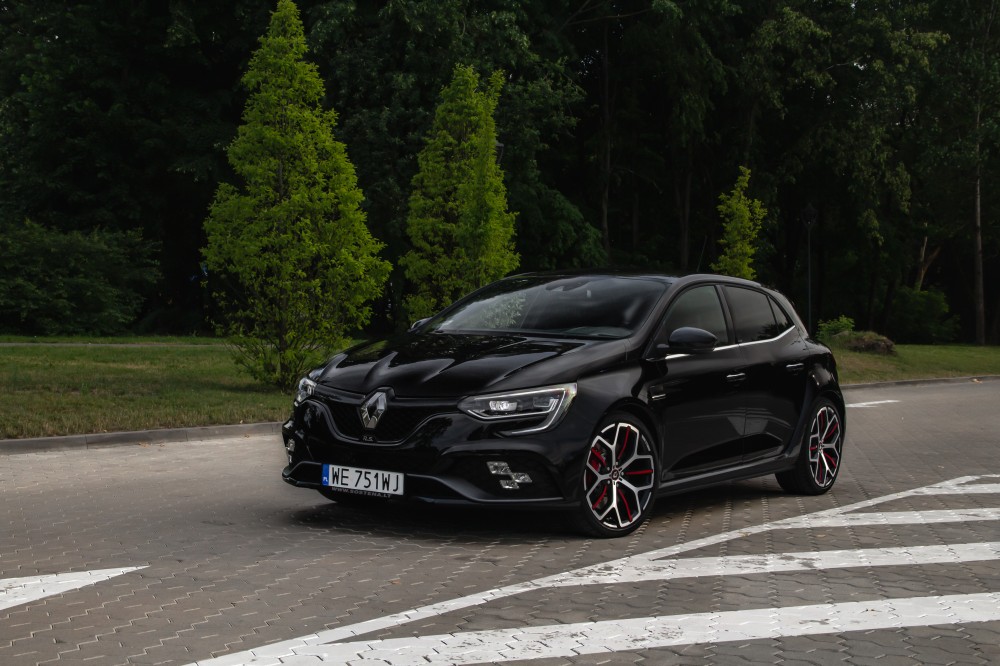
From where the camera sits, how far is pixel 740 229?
41.1 m

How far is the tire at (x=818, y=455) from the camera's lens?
911 centimetres

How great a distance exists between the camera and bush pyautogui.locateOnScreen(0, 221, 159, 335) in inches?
1101

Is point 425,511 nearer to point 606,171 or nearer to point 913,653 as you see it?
point 913,653

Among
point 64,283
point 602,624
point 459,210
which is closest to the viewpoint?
point 602,624

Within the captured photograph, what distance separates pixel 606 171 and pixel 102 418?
102ft

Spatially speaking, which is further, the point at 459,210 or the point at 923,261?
the point at 923,261

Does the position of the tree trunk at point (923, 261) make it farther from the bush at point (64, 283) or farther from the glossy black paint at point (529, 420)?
the glossy black paint at point (529, 420)

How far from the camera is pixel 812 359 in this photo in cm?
931

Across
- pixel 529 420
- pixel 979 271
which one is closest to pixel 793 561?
pixel 529 420

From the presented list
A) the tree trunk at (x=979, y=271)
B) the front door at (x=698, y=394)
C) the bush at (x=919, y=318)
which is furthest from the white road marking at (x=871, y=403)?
the bush at (x=919, y=318)

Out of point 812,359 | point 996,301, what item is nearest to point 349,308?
point 812,359

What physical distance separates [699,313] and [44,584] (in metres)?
4.44

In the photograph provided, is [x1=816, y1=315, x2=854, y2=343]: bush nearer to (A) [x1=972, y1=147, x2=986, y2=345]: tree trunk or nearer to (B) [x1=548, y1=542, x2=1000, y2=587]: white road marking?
(A) [x1=972, y1=147, x2=986, y2=345]: tree trunk

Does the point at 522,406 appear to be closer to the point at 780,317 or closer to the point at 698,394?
the point at 698,394
